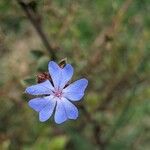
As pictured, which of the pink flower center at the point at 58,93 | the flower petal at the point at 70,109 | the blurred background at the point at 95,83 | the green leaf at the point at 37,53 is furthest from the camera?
the blurred background at the point at 95,83

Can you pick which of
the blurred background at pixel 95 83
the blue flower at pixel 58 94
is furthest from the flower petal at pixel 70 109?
the blurred background at pixel 95 83

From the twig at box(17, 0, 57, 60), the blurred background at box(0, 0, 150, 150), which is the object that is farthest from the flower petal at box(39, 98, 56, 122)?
the blurred background at box(0, 0, 150, 150)

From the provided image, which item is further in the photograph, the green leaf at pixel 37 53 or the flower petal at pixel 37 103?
the green leaf at pixel 37 53

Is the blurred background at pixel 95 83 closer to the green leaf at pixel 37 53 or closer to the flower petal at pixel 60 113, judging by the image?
the green leaf at pixel 37 53

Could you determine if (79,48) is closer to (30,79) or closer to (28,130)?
(28,130)

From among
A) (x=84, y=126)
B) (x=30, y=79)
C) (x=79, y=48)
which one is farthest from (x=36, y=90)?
(x=84, y=126)

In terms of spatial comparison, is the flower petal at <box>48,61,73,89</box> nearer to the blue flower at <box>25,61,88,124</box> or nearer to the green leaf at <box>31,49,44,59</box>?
the blue flower at <box>25,61,88,124</box>

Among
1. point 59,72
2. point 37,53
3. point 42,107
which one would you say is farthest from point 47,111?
point 37,53

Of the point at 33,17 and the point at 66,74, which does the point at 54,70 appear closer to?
the point at 66,74
